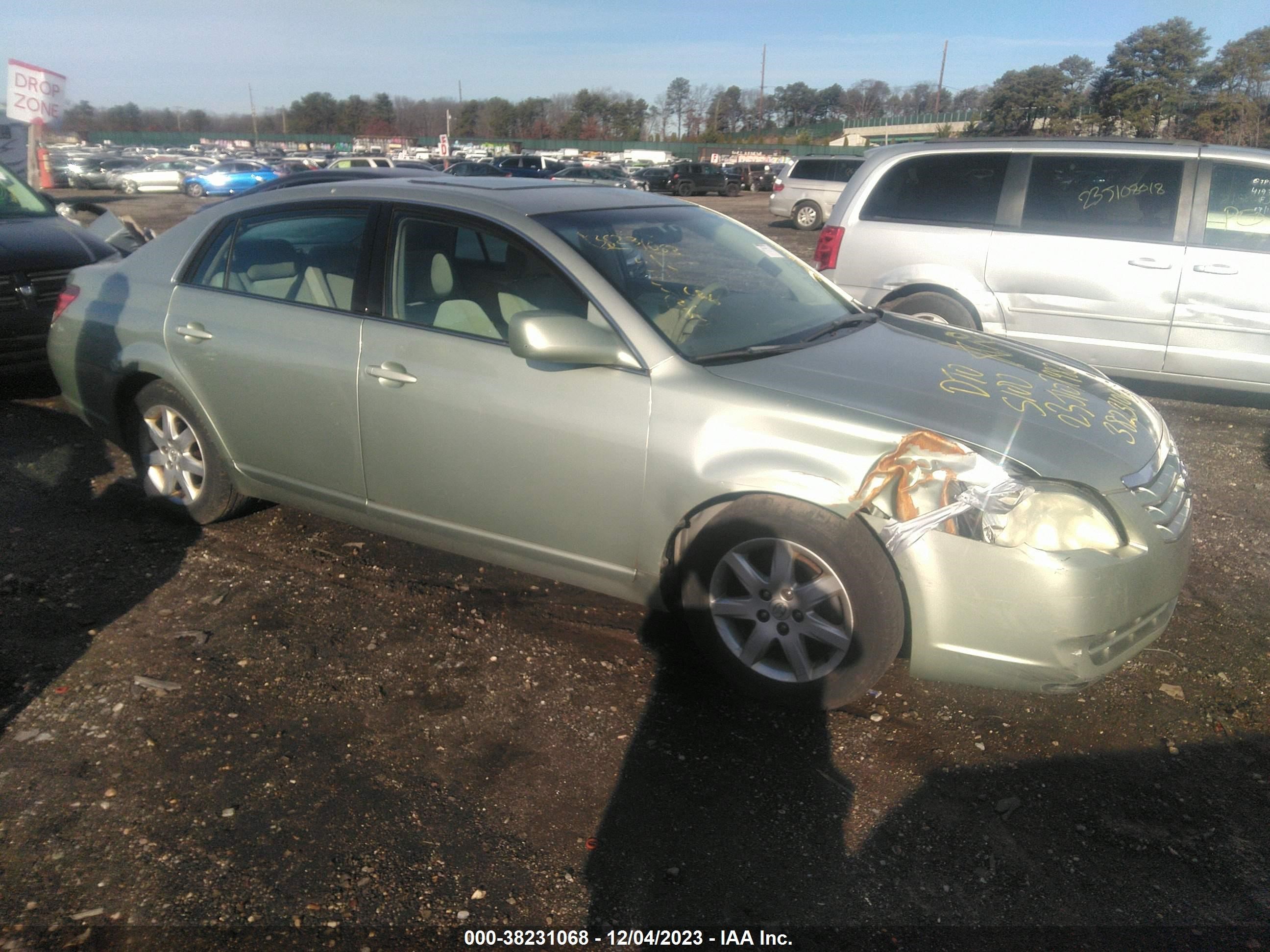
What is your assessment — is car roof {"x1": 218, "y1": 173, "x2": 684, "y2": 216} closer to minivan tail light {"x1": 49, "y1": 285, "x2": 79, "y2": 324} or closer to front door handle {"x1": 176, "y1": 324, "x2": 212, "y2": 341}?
front door handle {"x1": 176, "y1": 324, "x2": 212, "y2": 341}

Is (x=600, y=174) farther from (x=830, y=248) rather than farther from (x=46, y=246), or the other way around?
(x=46, y=246)

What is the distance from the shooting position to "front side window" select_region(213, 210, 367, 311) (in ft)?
12.6

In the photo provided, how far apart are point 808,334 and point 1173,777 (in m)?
1.94

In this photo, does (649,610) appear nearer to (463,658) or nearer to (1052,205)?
(463,658)

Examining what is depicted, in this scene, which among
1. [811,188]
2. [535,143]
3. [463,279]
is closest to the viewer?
[463,279]

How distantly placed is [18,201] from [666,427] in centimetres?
721

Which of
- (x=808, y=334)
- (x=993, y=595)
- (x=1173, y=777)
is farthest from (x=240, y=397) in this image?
(x=1173, y=777)

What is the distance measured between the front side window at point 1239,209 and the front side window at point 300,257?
5438 millimetres

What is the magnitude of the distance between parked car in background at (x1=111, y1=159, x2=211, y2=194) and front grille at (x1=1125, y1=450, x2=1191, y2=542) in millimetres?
39846

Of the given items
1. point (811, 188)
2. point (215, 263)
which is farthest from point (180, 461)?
point (811, 188)

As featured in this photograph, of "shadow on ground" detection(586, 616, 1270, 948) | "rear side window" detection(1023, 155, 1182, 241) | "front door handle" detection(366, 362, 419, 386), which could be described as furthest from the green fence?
"shadow on ground" detection(586, 616, 1270, 948)

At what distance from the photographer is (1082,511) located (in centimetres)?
281

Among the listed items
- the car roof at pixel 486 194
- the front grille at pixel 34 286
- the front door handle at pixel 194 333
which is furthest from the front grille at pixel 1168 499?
the front grille at pixel 34 286

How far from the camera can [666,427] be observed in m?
3.10
